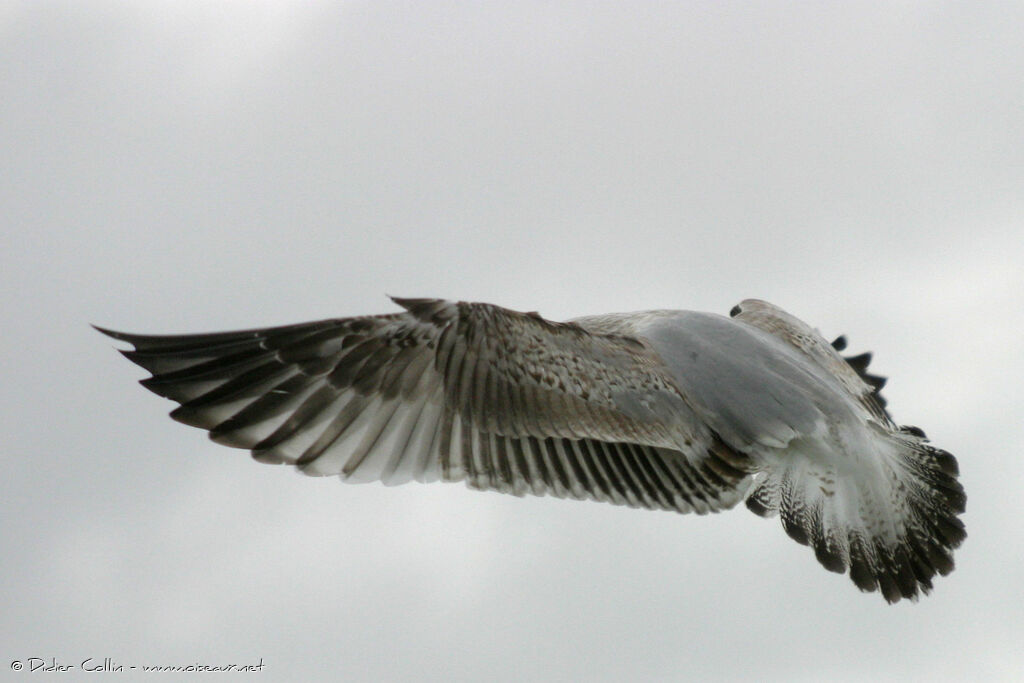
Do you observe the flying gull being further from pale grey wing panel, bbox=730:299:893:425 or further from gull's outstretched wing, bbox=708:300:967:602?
pale grey wing panel, bbox=730:299:893:425

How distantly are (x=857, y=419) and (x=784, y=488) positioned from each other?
1.49 feet

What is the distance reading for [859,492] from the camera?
6.06m

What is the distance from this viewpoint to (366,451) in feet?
19.1

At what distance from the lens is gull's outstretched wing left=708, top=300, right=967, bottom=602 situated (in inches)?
234

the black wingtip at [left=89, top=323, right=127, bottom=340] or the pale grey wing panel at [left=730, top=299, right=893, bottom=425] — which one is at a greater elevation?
the pale grey wing panel at [left=730, top=299, right=893, bottom=425]

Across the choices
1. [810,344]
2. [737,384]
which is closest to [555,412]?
[737,384]

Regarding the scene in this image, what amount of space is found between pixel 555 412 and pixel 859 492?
1.46 metres

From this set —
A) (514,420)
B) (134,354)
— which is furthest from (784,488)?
(134,354)

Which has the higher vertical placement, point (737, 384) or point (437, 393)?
point (737, 384)

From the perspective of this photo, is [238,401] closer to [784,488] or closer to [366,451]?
[366,451]

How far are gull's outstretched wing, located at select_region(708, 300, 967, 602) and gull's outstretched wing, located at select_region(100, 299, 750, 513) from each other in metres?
0.27

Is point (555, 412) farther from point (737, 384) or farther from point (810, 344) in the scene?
point (810, 344)

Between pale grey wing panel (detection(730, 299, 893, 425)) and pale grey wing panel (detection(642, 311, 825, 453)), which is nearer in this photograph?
pale grey wing panel (detection(642, 311, 825, 453))

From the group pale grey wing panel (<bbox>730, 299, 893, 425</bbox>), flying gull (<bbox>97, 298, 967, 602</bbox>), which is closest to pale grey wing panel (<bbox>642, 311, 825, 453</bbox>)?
flying gull (<bbox>97, 298, 967, 602</bbox>)
